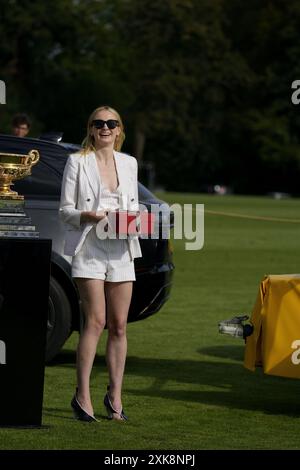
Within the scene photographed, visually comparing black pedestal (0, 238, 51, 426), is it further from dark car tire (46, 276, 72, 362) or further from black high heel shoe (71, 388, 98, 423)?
dark car tire (46, 276, 72, 362)

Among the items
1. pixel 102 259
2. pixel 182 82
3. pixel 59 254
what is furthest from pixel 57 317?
pixel 182 82

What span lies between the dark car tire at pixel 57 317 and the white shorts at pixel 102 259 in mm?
2315

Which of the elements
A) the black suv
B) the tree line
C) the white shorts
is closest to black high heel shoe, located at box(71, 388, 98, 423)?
the white shorts

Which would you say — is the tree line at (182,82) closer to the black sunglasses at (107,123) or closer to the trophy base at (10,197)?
the black sunglasses at (107,123)

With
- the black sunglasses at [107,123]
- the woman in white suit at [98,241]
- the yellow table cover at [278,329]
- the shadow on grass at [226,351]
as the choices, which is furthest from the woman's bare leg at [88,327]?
the shadow on grass at [226,351]

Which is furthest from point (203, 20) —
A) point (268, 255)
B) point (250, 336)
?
point (250, 336)

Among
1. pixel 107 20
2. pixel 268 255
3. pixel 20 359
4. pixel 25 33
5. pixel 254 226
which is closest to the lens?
pixel 20 359

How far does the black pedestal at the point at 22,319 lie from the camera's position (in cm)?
714

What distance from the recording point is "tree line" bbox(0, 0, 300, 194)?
8569 centimetres

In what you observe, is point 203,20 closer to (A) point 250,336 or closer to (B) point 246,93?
(B) point 246,93

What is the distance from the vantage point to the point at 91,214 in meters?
→ 7.56

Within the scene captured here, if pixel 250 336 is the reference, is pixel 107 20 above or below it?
above

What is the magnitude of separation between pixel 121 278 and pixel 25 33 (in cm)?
7626

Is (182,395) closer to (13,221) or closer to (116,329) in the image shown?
(116,329)
